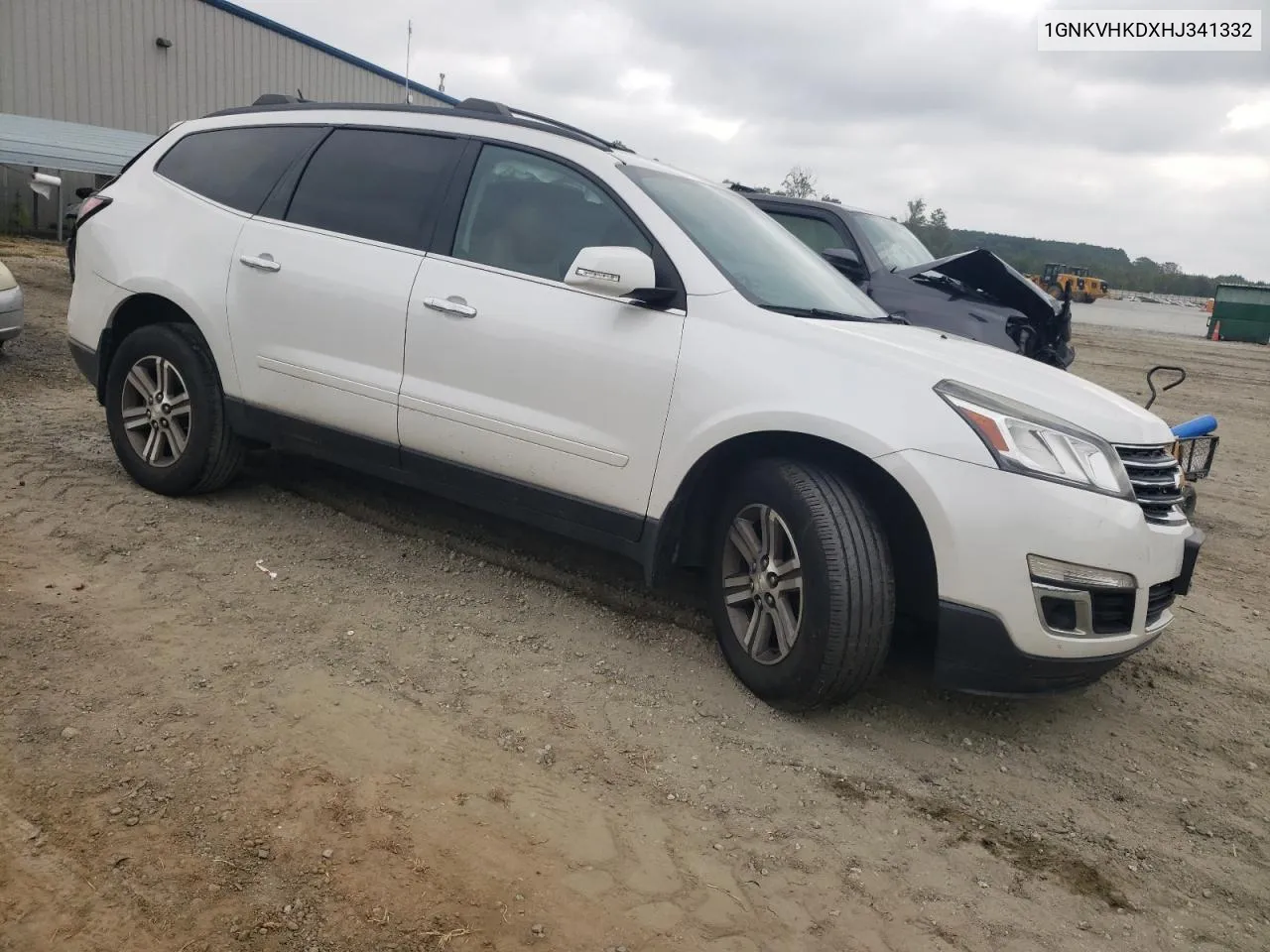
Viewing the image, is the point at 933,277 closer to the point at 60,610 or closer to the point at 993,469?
the point at 993,469

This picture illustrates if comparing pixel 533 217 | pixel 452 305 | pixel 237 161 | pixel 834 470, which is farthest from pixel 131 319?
pixel 834 470

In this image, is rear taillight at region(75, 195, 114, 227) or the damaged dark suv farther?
the damaged dark suv

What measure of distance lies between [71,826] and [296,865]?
1.86 ft

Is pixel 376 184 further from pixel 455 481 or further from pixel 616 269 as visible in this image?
pixel 616 269

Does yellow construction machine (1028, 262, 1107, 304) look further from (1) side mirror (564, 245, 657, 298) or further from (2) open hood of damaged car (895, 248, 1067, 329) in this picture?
(1) side mirror (564, 245, 657, 298)

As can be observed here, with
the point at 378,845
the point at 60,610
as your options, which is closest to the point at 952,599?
the point at 378,845

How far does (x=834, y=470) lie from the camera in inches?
126

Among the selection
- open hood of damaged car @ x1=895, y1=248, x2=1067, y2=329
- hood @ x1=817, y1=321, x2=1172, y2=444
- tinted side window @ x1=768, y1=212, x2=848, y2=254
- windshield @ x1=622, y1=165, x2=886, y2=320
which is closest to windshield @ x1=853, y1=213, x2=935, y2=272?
tinted side window @ x1=768, y1=212, x2=848, y2=254

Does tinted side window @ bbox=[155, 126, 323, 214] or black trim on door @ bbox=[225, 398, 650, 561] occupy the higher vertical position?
tinted side window @ bbox=[155, 126, 323, 214]

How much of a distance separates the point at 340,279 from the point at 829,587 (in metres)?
2.40

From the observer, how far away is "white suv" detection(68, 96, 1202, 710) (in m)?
2.95

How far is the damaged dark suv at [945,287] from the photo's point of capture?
7191 mm

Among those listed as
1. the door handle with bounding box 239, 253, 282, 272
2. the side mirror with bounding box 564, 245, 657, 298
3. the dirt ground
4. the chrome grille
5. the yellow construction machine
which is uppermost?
the yellow construction machine

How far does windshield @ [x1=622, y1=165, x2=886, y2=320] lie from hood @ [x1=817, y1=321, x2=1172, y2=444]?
0.98 feet
